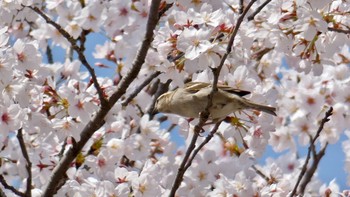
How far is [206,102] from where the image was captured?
349cm

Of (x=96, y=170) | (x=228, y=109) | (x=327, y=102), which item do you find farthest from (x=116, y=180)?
(x=327, y=102)

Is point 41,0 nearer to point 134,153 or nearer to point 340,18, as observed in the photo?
point 134,153

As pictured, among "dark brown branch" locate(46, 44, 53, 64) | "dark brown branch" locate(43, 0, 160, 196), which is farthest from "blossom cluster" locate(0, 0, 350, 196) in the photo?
"dark brown branch" locate(46, 44, 53, 64)

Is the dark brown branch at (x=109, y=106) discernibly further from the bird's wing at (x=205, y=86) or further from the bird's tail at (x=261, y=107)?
the bird's tail at (x=261, y=107)

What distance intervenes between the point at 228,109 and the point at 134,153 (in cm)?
138

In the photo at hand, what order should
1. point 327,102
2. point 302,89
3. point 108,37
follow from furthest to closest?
point 302,89 < point 327,102 < point 108,37

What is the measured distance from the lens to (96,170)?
425 centimetres

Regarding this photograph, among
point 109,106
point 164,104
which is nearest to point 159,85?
point 164,104

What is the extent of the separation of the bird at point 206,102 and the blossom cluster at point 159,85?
0.10 meters

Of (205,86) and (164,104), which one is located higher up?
(205,86)

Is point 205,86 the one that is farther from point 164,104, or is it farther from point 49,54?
point 49,54

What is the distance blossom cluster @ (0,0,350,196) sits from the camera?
348 cm

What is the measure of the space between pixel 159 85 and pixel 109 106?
216 cm

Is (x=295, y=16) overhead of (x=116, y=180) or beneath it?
overhead
